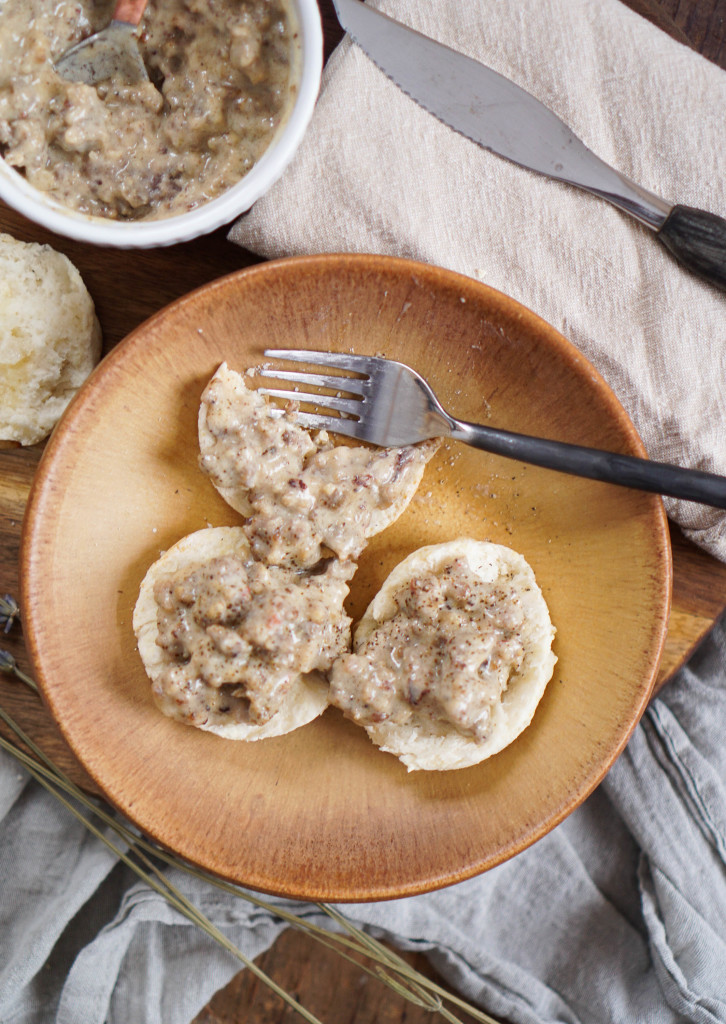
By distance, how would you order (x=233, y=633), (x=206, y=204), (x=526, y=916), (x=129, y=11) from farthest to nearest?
(x=526, y=916), (x=233, y=633), (x=206, y=204), (x=129, y=11)

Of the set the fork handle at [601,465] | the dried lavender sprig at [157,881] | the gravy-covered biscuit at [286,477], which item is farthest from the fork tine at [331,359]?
the dried lavender sprig at [157,881]

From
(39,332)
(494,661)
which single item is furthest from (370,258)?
(494,661)

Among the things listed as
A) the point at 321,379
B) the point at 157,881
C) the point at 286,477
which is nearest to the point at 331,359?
the point at 321,379

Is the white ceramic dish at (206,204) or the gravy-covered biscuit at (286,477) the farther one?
the gravy-covered biscuit at (286,477)

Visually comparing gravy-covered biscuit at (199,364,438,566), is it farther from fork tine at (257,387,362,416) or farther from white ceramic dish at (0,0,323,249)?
white ceramic dish at (0,0,323,249)

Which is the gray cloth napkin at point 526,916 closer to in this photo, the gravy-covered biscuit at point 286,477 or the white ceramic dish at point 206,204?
the gravy-covered biscuit at point 286,477

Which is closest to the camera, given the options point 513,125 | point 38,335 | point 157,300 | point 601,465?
point 601,465

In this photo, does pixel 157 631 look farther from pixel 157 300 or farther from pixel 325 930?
pixel 325 930
